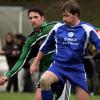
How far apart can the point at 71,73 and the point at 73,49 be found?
339 millimetres

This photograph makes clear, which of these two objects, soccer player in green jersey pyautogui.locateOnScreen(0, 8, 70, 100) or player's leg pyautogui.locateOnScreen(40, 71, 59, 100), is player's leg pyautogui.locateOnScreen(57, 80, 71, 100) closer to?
player's leg pyautogui.locateOnScreen(40, 71, 59, 100)

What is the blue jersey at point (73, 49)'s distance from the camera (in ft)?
30.0

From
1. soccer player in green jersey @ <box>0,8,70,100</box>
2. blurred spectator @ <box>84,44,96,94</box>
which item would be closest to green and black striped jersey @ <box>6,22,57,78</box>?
soccer player in green jersey @ <box>0,8,70,100</box>

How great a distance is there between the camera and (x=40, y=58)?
31.6 ft

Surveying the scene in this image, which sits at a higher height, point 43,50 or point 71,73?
point 43,50

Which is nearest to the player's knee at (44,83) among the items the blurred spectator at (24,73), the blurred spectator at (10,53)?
the blurred spectator at (24,73)

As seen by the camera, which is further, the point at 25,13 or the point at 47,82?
the point at 25,13

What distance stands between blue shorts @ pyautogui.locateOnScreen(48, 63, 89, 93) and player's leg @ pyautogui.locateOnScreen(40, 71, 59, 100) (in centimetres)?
10

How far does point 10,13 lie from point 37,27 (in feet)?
35.0

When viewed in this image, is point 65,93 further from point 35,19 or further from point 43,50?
point 35,19

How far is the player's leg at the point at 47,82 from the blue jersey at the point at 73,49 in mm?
110

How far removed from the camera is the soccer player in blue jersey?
30.0 ft

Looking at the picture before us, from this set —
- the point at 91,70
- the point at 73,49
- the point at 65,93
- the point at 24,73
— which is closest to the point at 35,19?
the point at 73,49

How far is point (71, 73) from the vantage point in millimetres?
9180
